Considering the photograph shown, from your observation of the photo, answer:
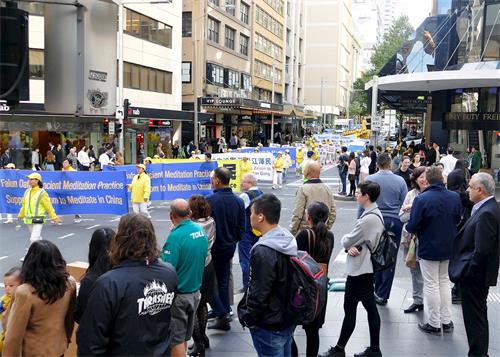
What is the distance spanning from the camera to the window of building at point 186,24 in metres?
47.3

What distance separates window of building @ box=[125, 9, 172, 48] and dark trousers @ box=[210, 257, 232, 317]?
3058cm

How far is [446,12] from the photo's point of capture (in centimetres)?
3378

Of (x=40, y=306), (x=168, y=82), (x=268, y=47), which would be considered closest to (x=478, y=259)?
(x=40, y=306)

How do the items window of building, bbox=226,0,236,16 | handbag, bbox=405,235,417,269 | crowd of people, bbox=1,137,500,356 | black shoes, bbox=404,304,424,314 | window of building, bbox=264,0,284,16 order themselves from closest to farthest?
crowd of people, bbox=1,137,500,356 → handbag, bbox=405,235,417,269 → black shoes, bbox=404,304,424,314 → window of building, bbox=226,0,236,16 → window of building, bbox=264,0,284,16

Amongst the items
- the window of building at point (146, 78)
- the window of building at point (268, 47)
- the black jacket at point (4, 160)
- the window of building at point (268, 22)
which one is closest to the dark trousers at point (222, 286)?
the black jacket at point (4, 160)

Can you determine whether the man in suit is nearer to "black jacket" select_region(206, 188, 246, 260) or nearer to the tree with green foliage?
"black jacket" select_region(206, 188, 246, 260)

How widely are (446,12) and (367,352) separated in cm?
3199

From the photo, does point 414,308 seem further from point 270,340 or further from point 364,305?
point 270,340

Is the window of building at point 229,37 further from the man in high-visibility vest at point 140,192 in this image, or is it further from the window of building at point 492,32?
the man in high-visibility vest at point 140,192

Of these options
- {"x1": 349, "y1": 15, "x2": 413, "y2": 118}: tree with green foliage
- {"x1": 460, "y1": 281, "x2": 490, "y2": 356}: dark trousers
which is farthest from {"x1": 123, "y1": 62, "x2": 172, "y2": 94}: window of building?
{"x1": 349, "y1": 15, "x2": 413, "y2": 118}: tree with green foliage

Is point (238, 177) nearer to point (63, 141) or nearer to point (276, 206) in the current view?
point (63, 141)

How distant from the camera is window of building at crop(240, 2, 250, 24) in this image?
57688mm

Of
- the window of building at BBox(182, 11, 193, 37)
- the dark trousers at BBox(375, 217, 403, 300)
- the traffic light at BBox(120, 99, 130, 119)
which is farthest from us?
the window of building at BBox(182, 11, 193, 37)

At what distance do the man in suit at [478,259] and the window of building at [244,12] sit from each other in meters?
54.7
